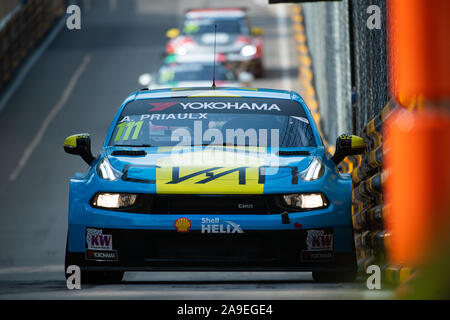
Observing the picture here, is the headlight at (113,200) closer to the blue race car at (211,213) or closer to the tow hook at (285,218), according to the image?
the blue race car at (211,213)

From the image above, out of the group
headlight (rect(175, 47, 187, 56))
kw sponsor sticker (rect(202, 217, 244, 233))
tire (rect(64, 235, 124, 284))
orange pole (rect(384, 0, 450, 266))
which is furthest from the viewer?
headlight (rect(175, 47, 187, 56))

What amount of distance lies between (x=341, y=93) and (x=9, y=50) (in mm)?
16166

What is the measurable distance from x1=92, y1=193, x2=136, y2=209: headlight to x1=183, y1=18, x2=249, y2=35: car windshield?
66.3ft

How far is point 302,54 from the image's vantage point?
96.4ft

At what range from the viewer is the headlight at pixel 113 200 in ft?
23.2

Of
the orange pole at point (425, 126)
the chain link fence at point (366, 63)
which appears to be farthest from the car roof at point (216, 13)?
the orange pole at point (425, 126)

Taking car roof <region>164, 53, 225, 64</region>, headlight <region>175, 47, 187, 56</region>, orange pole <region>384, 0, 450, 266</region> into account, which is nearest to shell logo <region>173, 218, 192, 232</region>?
orange pole <region>384, 0, 450, 266</region>

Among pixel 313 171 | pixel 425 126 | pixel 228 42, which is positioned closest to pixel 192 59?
pixel 228 42

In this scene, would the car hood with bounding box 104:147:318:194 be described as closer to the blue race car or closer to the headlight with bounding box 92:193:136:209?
the blue race car

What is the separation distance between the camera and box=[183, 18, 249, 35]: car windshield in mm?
27484

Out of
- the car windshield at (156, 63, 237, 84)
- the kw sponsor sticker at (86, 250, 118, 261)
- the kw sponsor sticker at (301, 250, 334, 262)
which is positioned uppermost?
the kw sponsor sticker at (86, 250, 118, 261)

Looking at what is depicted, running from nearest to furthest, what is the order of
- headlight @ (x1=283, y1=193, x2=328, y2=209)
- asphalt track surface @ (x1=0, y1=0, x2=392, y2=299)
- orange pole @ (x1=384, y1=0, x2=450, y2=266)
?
orange pole @ (x1=384, y1=0, x2=450, y2=266), asphalt track surface @ (x1=0, y1=0, x2=392, y2=299), headlight @ (x1=283, y1=193, x2=328, y2=209)

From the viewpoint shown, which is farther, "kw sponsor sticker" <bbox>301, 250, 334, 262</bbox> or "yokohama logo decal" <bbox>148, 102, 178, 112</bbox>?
"yokohama logo decal" <bbox>148, 102, 178, 112</bbox>
